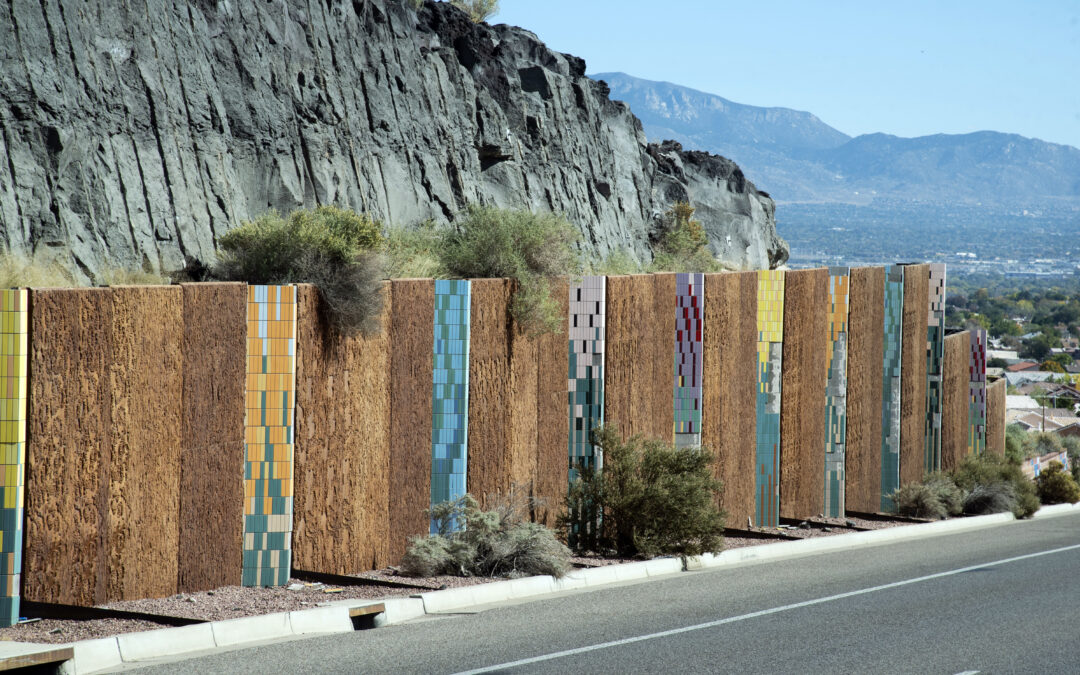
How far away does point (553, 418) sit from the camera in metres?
13.7

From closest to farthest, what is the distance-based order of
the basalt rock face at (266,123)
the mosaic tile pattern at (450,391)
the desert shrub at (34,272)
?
1. the mosaic tile pattern at (450,391)
2. the desert shrub at (34,272)
3. the basalt rock face at (266,123)

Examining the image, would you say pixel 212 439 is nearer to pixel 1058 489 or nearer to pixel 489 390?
pixel 489 390

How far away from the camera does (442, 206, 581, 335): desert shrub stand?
13297 millimetres

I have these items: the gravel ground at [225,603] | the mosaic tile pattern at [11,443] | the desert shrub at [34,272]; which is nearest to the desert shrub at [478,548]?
the gravel ground at [225,603]

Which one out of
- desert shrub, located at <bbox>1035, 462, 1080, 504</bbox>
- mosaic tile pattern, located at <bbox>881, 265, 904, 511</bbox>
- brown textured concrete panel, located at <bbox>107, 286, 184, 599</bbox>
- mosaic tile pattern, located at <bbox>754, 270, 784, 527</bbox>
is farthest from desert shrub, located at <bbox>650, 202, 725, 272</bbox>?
brown textured concrete panel, located at <bbox>107, 286, 184, 599</bbox>

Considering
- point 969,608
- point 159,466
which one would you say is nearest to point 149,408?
point 159,466

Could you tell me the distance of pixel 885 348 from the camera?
19.5 m

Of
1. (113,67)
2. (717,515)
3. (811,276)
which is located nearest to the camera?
(717,515)

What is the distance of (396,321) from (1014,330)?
141 m

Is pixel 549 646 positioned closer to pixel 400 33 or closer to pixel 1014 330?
pixel 400 33

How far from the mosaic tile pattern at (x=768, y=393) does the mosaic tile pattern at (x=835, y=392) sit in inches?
65.2

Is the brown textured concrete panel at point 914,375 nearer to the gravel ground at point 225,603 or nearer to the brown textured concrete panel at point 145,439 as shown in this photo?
the gravel ground at point 225,603

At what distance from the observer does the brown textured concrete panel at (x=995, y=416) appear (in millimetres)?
23172

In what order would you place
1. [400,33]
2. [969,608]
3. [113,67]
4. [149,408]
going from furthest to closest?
1. [400,33]
2. [113,67]
3. [969,608]
4. [149,408]
